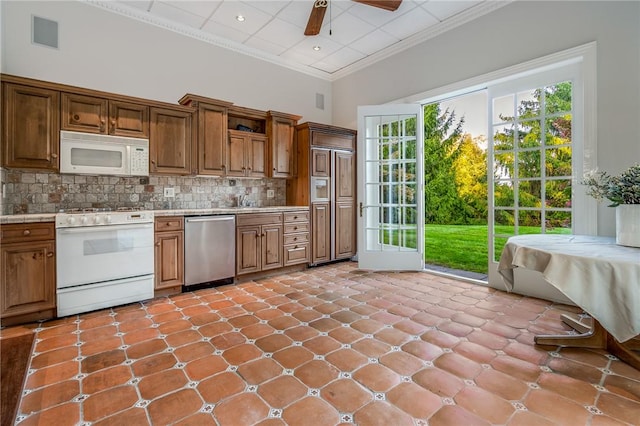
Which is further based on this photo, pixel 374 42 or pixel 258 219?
pixel 374 42

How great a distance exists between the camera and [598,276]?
5.47ft

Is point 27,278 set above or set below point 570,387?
above

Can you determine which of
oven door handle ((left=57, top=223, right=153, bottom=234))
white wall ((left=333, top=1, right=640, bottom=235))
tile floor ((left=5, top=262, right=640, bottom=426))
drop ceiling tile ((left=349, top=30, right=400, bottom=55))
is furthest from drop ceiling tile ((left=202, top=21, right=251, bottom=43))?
tile floor ((left=5, top=262, right=640, bottom=426))

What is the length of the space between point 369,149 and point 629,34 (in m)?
2.78

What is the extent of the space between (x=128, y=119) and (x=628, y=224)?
14.8ft

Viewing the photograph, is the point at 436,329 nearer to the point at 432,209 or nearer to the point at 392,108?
the point at 392,108

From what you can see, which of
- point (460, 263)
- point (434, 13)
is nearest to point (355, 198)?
point (460, 263)

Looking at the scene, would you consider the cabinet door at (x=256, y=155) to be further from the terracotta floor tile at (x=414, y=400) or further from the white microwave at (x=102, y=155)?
the terracotta floor tile at (x=414, y=400)

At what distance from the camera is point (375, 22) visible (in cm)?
382

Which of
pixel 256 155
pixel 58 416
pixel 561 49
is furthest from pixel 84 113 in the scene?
pixel 561 49

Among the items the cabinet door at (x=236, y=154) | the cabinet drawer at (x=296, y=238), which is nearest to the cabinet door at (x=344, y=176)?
the cabinet drawer at (x=296, y=238)

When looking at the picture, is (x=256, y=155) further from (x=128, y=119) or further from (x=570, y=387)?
(x=570, y=387)

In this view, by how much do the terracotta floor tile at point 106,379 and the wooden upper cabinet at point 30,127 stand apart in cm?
220

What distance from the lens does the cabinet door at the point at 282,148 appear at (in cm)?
447
